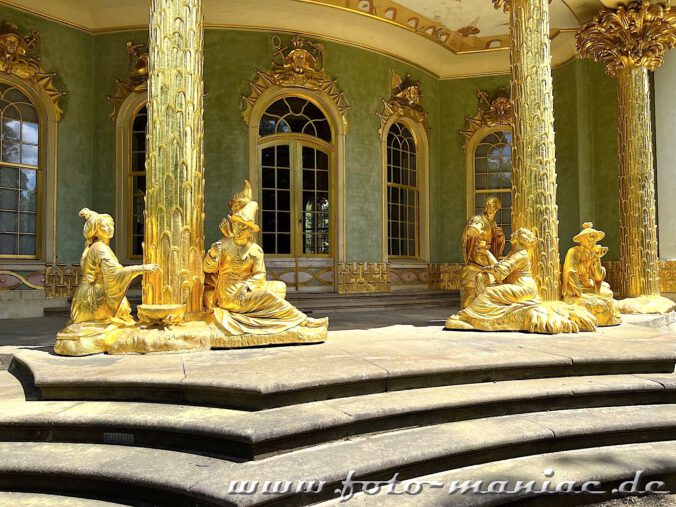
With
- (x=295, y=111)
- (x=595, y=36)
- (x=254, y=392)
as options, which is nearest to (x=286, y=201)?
(x=295, y=111)

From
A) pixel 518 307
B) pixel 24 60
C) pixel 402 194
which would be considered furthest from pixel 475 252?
pixel 24 60

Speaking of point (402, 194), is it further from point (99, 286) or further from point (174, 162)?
Result: point (99, 286)

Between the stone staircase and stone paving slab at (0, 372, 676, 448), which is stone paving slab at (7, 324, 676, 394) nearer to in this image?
the stone staircase

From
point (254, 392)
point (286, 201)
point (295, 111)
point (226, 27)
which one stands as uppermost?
point (226, 27)

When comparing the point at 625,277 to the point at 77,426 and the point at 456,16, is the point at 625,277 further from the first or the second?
the point at 77,426

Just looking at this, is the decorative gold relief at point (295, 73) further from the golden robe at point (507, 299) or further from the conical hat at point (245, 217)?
the golden robe at point (507, 299)

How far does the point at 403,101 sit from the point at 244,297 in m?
7.45

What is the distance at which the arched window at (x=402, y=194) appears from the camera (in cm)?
1086

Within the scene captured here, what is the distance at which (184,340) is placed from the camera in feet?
13.9

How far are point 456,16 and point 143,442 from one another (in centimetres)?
949

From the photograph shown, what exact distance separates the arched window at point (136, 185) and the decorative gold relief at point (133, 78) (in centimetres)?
32

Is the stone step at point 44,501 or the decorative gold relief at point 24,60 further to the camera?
the decorative gold relief at point 24,60

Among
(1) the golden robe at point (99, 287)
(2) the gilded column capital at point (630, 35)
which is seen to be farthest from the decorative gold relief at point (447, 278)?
(1) the golden robe at point (99, 287)

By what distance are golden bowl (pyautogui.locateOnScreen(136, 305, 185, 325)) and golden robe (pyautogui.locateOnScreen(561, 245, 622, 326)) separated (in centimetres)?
428
